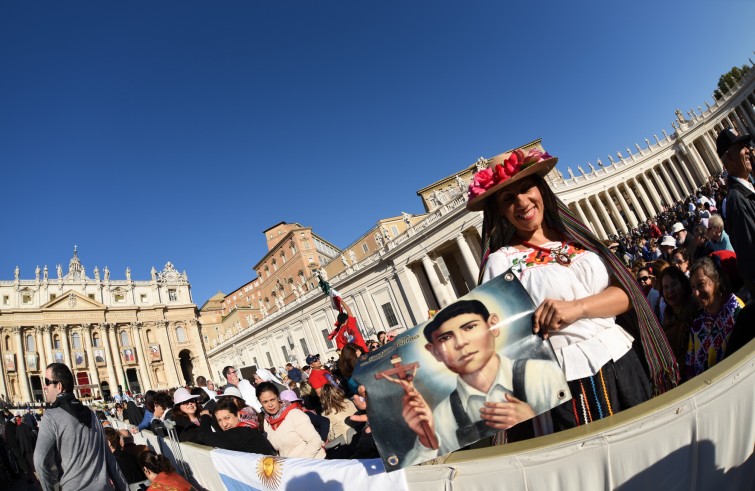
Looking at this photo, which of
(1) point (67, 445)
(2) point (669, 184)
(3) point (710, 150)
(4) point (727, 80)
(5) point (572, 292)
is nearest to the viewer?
(5) point (572, 292)

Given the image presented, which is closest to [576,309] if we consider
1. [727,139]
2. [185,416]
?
[727,139]

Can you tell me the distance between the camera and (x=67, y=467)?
402 centimetres

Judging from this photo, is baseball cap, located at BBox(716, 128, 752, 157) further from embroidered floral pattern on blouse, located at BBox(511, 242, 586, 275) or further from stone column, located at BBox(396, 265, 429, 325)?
stone column, located at BBox(396, 265, 429, 325)

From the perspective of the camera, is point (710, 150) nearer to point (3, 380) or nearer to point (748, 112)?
point (748, 112)

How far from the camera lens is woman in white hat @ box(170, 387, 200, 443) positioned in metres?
6.50

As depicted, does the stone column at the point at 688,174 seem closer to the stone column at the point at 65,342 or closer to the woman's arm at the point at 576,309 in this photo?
the woman's arm at the point at 576,309

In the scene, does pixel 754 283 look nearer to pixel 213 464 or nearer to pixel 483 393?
pixel 483 393

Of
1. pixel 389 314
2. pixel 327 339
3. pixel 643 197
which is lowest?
pixel 389 314

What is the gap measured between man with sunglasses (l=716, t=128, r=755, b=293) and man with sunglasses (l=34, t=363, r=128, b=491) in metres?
5.83

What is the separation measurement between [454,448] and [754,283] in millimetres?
2652

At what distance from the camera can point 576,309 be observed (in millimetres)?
1798

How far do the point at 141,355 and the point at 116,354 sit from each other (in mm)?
3197

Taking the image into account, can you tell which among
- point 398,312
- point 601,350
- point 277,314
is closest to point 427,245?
point 398,312

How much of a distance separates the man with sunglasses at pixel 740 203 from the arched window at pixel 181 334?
70202 mm
